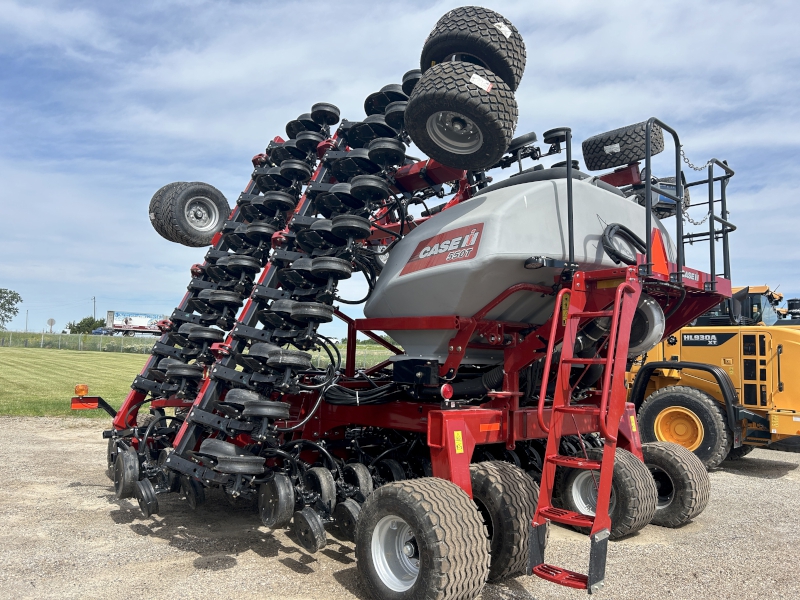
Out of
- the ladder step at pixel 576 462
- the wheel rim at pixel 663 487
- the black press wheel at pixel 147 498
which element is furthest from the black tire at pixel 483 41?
the black press wheel at pixel 147 498

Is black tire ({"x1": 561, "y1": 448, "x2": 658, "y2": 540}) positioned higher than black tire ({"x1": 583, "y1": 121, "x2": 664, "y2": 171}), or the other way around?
black tire ({"x1": 583, "y1": 121, "x2": 664, "y2": 171})

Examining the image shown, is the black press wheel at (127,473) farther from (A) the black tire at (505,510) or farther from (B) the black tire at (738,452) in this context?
(B) the black tire at (738,452)

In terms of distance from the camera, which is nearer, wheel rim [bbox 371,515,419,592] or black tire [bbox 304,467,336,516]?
wheel rim [bbox 371,515,419,592]

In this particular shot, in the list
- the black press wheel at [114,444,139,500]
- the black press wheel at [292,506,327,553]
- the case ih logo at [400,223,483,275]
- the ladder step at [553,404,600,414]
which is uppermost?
the case ih logo at [400,223,483,275]

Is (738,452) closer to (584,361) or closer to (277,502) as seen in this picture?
(584,361)

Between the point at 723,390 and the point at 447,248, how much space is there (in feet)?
18.7

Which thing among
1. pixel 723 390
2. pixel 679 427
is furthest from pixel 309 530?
pixel 723 390

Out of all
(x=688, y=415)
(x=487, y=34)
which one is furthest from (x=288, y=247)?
(x=688, y=415)

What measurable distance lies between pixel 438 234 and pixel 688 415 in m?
5.63

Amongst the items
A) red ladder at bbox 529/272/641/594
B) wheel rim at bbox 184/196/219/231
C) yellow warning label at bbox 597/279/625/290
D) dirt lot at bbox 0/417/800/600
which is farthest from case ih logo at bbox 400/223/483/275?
wheel rim at bbox 184/196/219/231

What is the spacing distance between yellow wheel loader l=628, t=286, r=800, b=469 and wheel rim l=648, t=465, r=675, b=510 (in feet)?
7.78

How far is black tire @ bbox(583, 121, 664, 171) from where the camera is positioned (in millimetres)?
5691

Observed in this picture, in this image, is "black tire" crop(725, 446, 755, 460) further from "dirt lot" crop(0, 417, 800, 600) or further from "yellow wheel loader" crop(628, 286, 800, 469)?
"dirt lot" crop(0, 417, 800, 600)

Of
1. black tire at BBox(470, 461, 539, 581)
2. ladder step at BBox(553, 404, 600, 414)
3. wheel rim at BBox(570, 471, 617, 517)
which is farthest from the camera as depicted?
wheel rim at BBox(570, 471, 617, 517)
